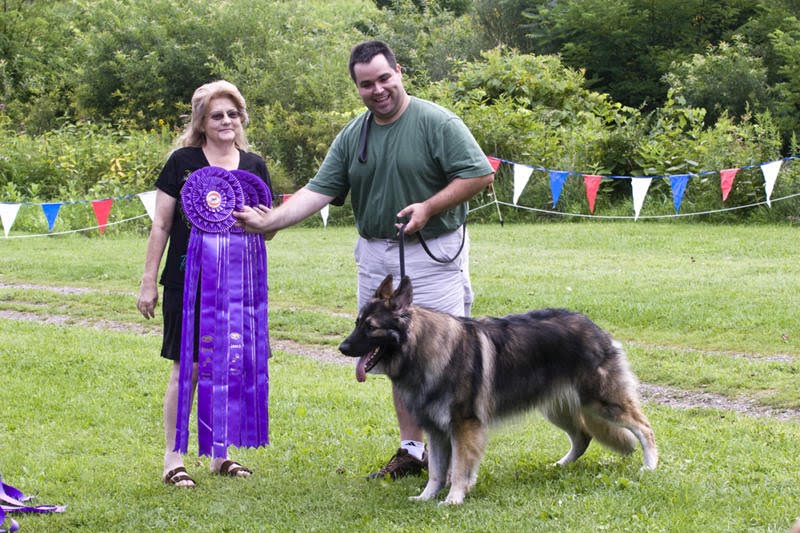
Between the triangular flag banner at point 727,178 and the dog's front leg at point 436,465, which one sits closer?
the dog's front leg at point 436,465

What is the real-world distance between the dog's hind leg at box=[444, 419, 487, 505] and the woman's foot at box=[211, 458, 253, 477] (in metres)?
1.30

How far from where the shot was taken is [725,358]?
7.79 meters

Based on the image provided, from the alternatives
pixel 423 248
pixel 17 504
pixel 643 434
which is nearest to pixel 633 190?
pixel 643 434

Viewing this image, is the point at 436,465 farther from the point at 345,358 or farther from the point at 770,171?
the point at 770,171

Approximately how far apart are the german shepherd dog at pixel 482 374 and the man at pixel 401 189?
353mm

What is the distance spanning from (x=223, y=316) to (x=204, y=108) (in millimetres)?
1110

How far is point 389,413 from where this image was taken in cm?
655

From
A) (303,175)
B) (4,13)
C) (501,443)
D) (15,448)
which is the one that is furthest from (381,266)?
(4,13)

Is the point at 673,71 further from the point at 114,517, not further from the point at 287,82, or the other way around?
the point at 114,517

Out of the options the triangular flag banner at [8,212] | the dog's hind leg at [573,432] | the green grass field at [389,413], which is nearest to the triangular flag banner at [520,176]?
the green grass field at [389,413]

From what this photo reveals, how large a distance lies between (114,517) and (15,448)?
167 centimetres

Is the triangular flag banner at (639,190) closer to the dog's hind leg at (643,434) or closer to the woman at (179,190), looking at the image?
the dog's hind leg at (643,434)

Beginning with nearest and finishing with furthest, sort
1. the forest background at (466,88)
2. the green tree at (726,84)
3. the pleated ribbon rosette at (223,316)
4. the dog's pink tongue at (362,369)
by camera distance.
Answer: the dog's pink tongue at (362,369) → the pleated ribbon rosette at (223,316) → the forest background at (466,88) → the green tree at (726,84)

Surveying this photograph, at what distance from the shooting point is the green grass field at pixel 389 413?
4.52m
